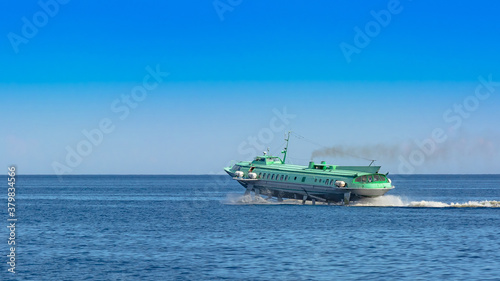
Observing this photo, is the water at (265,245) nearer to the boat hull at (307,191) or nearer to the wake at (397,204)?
the boat hull at (307,191)

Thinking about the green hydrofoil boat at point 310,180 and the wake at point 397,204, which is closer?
the green hydrofoil boat at point 310,180

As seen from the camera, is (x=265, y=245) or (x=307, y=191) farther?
(x=307, y=191)

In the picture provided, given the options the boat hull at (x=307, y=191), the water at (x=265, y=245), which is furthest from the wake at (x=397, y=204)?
the water at (x=265, y=245)

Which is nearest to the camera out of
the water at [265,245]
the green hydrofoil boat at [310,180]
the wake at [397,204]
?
the water at [265,245]

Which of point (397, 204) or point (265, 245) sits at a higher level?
point (397, 204)

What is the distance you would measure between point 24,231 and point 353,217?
132ft

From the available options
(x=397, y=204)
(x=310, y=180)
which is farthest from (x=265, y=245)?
(x=397, y=204)

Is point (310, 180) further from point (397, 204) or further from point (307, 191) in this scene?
point (397, 204)

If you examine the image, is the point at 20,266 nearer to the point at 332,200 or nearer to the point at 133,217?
the point at 133,217

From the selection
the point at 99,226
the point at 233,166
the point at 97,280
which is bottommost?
the point at 97,280

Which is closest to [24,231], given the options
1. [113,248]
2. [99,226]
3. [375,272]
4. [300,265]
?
[99,226]

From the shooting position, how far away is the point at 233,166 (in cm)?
11794

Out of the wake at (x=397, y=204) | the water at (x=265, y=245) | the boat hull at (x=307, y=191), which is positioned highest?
the boat hull at (x=307, y=191)

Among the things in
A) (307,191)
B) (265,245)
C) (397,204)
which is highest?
(307,191)
